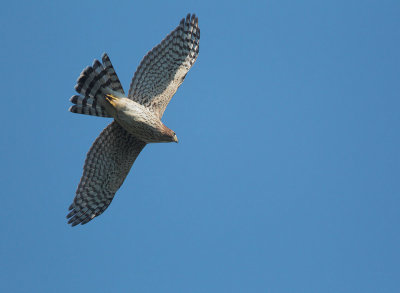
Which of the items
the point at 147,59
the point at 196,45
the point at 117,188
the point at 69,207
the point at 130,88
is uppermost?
the point at 196,45

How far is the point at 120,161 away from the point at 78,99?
1608 millimetres

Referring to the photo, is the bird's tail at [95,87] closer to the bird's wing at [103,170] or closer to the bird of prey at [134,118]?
the bird of prey at [134,118]

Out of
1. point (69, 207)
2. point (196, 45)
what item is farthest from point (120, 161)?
point (196, 45)

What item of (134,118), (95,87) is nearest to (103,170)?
(134,118)

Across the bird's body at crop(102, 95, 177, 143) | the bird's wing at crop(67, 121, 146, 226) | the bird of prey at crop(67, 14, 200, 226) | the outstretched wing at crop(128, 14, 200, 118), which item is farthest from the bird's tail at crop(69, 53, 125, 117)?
the bird's wing at crop(67, 121, 146, 226)

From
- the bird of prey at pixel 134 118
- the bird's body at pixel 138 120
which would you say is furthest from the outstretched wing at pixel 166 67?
the bird's body at pixel 138 120

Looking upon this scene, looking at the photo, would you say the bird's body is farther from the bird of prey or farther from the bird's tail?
the bird's tail

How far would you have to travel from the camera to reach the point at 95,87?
9.90 m

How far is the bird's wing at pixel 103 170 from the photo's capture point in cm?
1057

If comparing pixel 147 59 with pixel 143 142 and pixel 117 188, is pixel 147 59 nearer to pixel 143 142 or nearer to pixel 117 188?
pixel 143 142

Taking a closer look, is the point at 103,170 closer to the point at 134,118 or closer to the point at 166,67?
the point at 134,118

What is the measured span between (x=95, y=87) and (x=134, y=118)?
2.94ft

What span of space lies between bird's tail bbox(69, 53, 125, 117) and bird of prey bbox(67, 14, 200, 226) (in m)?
0.03

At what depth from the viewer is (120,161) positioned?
10.8 metres
